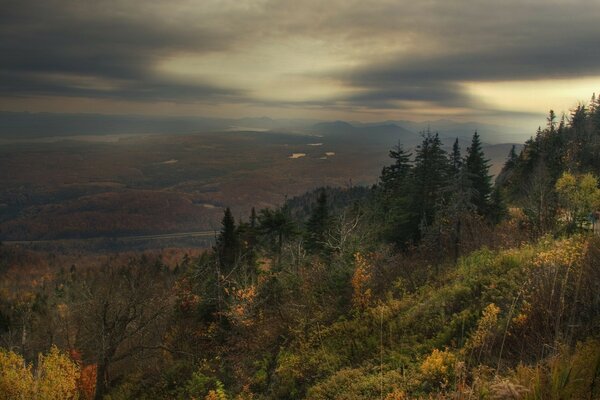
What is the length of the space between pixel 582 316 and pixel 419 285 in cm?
1017

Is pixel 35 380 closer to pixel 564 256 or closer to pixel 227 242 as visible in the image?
pixel 227 242

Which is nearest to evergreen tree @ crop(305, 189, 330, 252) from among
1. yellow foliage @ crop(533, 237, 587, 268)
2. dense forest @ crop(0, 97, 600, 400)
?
dense forest @ crop(0, 97, 600, 400)

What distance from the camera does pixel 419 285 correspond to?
16.8 metres

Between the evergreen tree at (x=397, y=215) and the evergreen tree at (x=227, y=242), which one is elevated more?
the evergreen tree at (x=397, y=215)

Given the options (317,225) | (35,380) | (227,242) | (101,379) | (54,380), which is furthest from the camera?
(317,225)

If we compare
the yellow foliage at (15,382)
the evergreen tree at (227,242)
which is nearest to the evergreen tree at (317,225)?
the evergreen tree at (227,242)

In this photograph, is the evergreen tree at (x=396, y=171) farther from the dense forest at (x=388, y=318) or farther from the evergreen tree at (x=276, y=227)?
the evergreen tree at (x=276, y=227)

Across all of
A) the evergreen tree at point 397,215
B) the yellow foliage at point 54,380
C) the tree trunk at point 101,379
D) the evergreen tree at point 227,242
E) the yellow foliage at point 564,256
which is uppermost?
the yellow foliage at point 564,256

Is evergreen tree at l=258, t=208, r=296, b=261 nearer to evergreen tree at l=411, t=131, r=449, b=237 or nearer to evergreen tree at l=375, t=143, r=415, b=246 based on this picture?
evergreen tree at l=375, t=143, r=415, b=246

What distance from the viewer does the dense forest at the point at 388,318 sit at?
6766 mm

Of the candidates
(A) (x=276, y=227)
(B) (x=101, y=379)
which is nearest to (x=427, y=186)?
(A) (x=276, y=227)

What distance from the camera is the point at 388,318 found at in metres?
13.7

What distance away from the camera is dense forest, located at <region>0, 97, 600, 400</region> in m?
6.77

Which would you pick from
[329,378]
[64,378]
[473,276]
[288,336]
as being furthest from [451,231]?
[64,378]
